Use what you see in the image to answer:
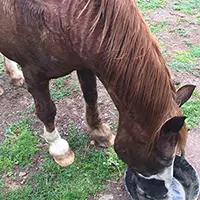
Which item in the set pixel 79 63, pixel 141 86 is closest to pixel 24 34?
pixel 79 63

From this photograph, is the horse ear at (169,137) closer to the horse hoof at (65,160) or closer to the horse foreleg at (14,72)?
the horse hoof at (65,160)

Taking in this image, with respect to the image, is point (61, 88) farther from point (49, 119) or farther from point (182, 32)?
point (182, 32)

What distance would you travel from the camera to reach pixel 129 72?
1413mm

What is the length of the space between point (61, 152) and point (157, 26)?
203 cm

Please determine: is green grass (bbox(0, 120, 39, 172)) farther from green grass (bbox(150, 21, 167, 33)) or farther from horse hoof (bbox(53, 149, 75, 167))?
green grass (bbox(150, 21, 167, 33))

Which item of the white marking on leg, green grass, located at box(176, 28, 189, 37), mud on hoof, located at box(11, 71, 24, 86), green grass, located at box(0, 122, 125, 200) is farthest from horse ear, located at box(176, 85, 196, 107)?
green grass, located at box(176, 28, 189, 37)

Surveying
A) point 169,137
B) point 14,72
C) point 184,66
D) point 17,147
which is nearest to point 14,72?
point 14,72

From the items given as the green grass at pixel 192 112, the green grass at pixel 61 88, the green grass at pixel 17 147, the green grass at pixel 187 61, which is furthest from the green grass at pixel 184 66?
the green grass at pixel 17 147

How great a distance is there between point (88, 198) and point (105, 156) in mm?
337

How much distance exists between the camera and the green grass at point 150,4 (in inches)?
165

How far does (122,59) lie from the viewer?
1406mm

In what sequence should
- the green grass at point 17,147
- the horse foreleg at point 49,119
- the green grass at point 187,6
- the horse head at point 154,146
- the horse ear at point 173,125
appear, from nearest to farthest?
the horse ear at point 173,125 < the horse head at point 154,146 < the horse foreleg at point 49,119 < the green grass at point 17,147 < the green grass at point 187,6

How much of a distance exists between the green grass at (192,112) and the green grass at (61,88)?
97cm

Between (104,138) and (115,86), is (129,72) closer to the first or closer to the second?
(115,86)
